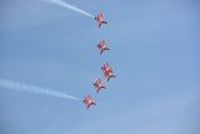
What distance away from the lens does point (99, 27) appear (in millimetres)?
58031

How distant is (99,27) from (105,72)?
129 inches

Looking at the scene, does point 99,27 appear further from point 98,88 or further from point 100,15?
point 98,88

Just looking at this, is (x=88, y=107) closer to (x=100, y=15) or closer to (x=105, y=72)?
(x=105, y=72)

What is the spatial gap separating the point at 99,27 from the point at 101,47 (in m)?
1.48

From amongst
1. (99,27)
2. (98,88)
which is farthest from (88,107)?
(99,27)

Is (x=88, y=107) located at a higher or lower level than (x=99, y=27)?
lower

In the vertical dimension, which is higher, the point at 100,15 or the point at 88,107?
the point at 100,15

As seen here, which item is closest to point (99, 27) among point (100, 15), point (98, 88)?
point (100, 15)

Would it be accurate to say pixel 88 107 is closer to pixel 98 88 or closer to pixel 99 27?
pixel 98 88

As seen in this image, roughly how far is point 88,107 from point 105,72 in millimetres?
2809

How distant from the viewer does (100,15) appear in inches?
2282

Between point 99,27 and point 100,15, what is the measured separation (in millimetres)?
858

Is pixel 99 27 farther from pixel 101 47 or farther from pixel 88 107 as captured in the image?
pixel 88 107

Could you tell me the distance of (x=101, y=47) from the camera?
5844cm
